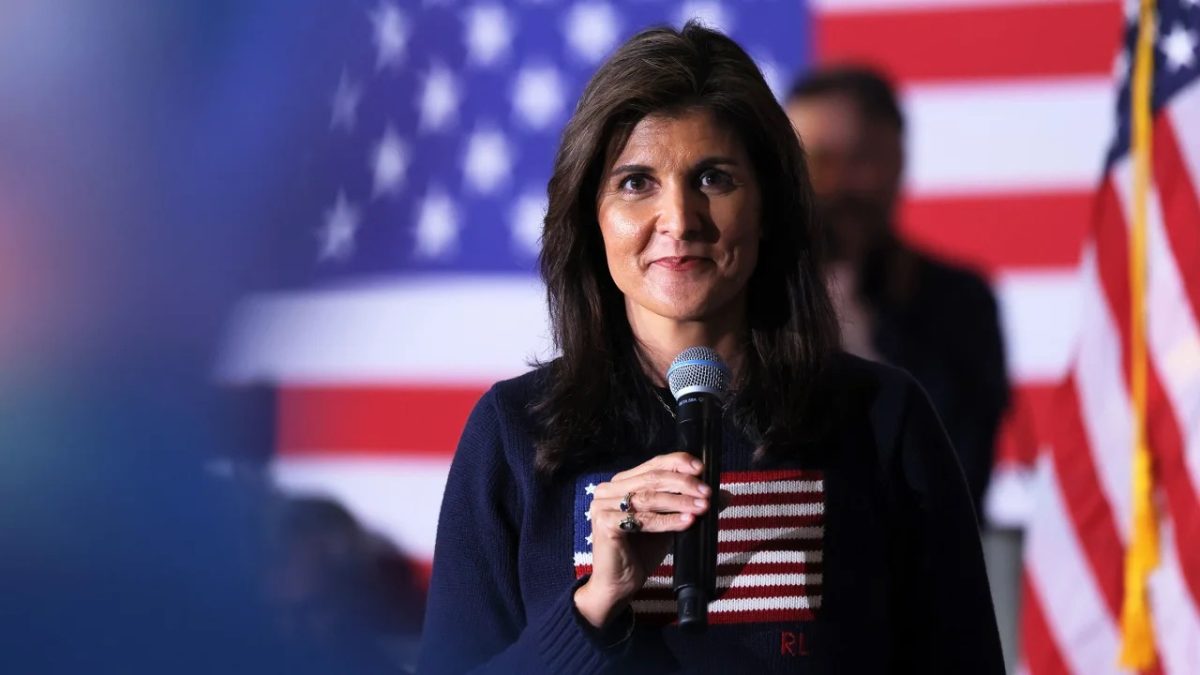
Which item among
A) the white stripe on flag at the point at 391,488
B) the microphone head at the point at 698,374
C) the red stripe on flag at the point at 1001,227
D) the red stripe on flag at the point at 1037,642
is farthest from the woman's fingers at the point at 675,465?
the red stripe on flag at the point at 1001,227

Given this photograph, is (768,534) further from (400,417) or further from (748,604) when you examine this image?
(400,417)

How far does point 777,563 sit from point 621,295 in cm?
34

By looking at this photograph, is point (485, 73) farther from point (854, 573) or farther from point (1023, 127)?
point (854, 573)

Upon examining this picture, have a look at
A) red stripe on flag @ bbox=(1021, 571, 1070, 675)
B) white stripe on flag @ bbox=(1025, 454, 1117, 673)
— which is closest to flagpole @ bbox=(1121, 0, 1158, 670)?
white stripe on flag @ bbox=(1025, 454, 1117, 673)

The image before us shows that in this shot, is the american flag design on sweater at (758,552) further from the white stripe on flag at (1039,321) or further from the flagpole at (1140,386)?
the white stripe on flag at (1039,321)

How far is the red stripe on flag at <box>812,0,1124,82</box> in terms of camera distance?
3.90 meters

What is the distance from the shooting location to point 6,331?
1.85 m

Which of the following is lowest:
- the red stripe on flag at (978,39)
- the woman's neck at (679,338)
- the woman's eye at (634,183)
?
the woman's neck at (679,338)

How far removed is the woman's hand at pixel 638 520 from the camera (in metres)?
1.21

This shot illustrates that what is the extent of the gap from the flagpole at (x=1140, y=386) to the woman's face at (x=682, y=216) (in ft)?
6.25

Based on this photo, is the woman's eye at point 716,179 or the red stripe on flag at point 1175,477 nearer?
the woman's eye at point 716,179

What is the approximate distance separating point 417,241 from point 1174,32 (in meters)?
1.95

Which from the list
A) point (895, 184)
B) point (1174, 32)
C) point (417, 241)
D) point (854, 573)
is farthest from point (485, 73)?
point (854, 573)

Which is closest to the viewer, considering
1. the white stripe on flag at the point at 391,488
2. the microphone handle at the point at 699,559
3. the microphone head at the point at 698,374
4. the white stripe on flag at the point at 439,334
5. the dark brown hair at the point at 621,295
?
the microphone handle at the point at 699,559
